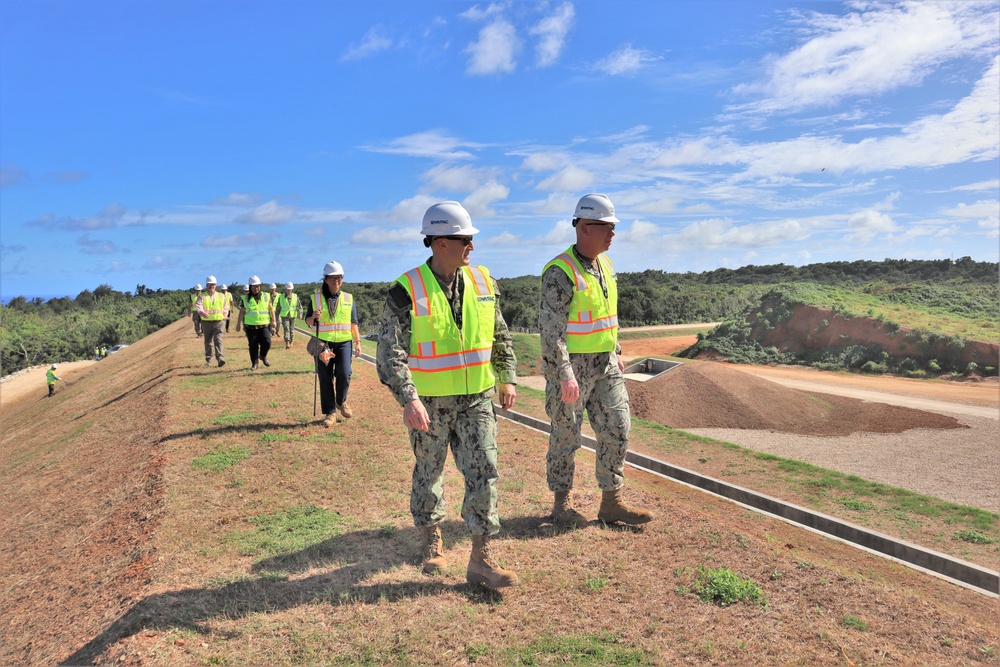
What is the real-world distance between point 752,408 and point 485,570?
11.9 meters

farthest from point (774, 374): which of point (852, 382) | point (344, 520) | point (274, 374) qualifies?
point (344, 520)

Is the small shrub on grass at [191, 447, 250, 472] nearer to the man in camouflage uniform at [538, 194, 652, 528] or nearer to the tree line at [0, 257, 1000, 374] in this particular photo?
the man in camouflage uniform at [538, 194, 652, 528]

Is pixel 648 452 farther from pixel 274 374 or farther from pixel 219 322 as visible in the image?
pixel 219 322

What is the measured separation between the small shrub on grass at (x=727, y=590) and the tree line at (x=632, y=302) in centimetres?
3235

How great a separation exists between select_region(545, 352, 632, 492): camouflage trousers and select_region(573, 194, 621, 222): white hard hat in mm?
1057

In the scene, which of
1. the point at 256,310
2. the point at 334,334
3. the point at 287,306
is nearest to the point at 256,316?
the point at 256,310

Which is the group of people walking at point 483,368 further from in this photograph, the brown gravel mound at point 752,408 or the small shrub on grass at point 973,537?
the brown gravel mound at point 752,408

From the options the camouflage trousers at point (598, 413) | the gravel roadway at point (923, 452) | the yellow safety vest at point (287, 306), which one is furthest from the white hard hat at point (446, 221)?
the yellow safety vest at point (287, 306)

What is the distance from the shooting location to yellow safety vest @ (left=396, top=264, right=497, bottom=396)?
4051 millimetres

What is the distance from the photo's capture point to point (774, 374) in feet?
80.3

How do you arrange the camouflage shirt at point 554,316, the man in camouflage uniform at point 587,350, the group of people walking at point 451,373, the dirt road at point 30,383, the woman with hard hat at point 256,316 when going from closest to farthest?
the group of people walking at point 451,373 → the camouflage shirt at point 554,316 → the man in camouflage uniform at point 587,350 → the woman with hard hat at point 256,316 → the dirt road at point 30,383

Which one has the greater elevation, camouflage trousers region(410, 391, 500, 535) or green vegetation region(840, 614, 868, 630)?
camouflage trousers region(410, 391, 500, 535)

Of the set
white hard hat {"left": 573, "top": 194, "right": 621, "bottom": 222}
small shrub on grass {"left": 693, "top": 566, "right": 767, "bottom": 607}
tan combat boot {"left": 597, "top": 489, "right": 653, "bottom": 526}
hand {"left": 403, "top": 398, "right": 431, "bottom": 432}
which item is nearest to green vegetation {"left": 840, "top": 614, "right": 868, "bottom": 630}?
small shrub on grass {"left": 693, "top": 566, "right": 767, "bottom": 607}

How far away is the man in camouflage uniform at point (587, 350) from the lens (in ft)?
16.1
